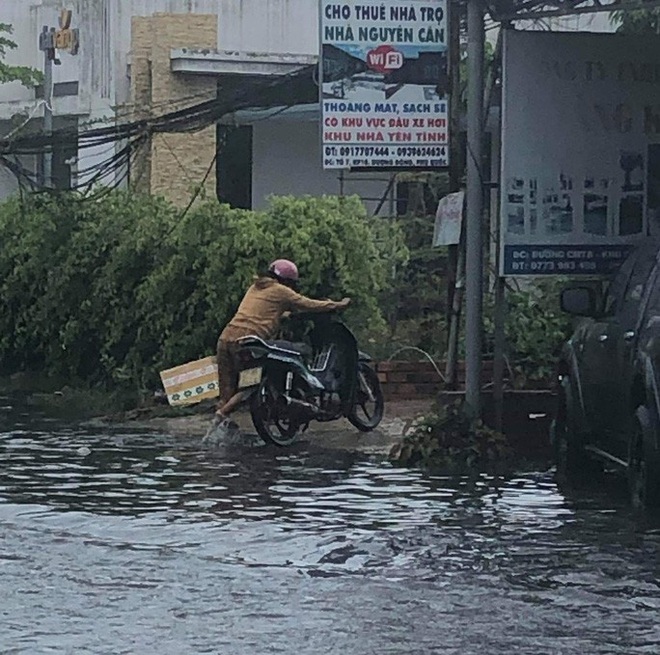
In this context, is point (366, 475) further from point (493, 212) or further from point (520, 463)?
point (493, 212)

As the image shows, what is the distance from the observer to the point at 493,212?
17.1m

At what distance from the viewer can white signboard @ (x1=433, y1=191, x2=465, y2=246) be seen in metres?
15.1

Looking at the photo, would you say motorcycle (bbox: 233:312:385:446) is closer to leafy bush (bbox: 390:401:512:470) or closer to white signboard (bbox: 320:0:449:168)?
leafy bush (bbox: 390:401:512:470)

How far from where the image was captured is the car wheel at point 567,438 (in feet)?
44.9

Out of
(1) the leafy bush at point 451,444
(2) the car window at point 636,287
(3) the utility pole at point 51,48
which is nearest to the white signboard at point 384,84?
(1) the leafy bush at point 451,444

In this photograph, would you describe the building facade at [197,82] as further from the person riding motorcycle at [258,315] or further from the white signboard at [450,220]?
the white signboard at [450,220]

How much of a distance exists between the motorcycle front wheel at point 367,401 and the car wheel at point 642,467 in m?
4.61

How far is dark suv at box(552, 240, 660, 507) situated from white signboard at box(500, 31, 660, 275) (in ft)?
1.87

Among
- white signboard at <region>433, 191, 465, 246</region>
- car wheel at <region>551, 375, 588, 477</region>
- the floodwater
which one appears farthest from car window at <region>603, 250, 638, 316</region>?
white signboard at <region>433, 191, 465, 246</region>

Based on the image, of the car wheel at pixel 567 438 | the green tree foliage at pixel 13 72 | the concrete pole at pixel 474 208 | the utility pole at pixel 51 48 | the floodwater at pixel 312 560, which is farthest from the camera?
the green tree foliage at pixel 13 72

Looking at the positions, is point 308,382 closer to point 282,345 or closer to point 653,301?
point 282,345

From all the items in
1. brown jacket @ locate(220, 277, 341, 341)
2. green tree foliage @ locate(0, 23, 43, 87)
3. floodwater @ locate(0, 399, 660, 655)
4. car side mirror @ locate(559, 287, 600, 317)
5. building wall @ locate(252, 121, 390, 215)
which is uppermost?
green tree foliage @ locate(0, 23, 43, 87)

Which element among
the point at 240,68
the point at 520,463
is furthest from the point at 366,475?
the point at 240,68

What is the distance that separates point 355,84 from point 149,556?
596 centimetres
